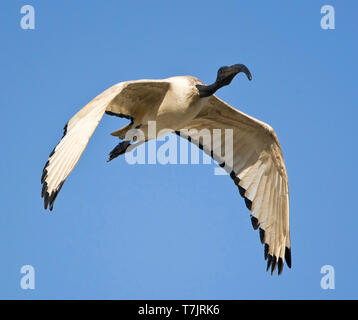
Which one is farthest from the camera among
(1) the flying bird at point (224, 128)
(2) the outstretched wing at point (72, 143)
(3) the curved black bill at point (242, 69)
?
(1) the flying bird at point (224, 128)

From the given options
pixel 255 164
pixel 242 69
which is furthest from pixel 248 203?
pixel 242 69

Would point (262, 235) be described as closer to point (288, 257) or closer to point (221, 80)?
point (288, 257)

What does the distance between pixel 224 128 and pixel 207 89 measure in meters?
1.58

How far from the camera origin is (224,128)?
1300 centimetres

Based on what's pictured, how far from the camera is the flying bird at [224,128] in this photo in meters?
11.4

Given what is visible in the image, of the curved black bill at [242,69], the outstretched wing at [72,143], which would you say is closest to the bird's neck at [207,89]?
the curved black bill at [242,69]

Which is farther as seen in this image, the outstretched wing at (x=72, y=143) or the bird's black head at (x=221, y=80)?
the bird's black head at (x=221, y=80)

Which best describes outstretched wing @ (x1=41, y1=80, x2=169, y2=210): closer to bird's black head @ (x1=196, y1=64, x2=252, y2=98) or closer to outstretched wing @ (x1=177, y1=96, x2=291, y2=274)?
bird's black head @ (x1=196, y1=64, x2=252, y2=98)

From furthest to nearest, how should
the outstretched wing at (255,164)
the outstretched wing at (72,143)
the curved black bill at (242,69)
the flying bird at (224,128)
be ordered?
the outstretched wing at (255,164), the flying bird at (224,128), the curved black bill at (242,69), the outstretched wing at (72,143)

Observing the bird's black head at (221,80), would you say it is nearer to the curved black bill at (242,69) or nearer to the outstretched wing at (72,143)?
the curved black bill at (242,69)

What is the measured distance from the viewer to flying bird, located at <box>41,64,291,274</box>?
1140 cm

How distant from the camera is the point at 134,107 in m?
11.7

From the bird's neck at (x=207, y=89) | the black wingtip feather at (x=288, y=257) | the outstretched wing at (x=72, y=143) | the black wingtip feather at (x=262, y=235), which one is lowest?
the black wingtip feather at (x=288, y=257)

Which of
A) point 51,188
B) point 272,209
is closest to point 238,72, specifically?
point 272,209
